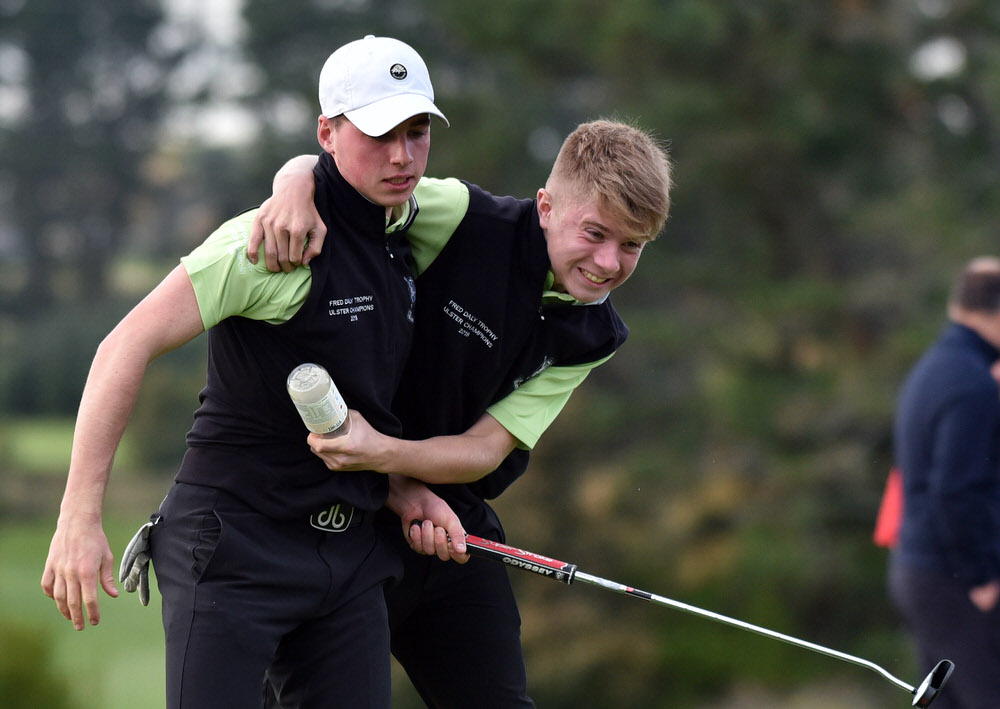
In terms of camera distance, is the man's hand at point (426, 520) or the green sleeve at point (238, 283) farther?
the man's hand at point (426, 520)

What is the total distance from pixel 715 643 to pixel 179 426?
8.34m

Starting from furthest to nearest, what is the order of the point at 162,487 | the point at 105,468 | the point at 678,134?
the point at 162,487 < the point at 678,134 < the point at 105,468

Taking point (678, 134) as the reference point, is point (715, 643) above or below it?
below

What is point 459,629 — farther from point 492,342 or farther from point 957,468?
point 957,468

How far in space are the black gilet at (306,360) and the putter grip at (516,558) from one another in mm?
344

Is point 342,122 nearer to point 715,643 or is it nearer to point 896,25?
point 896,25

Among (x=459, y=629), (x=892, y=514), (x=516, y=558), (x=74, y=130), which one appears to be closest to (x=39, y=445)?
(x=74, y=130)

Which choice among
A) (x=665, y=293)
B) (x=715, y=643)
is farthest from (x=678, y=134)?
(x=715, y=643)

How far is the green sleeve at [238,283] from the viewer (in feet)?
7.81

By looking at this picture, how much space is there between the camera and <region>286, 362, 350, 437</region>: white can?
240 centimetres

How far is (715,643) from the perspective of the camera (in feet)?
41.3

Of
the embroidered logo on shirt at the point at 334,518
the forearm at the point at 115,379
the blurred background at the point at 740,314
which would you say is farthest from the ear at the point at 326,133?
the blurred background at the point at 740,314

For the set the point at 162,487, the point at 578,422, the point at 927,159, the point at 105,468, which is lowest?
the point at 162,487

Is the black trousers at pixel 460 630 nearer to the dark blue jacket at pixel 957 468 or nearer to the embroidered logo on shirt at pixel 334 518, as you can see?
the embroidered logo on shirt at pixel 334 518
